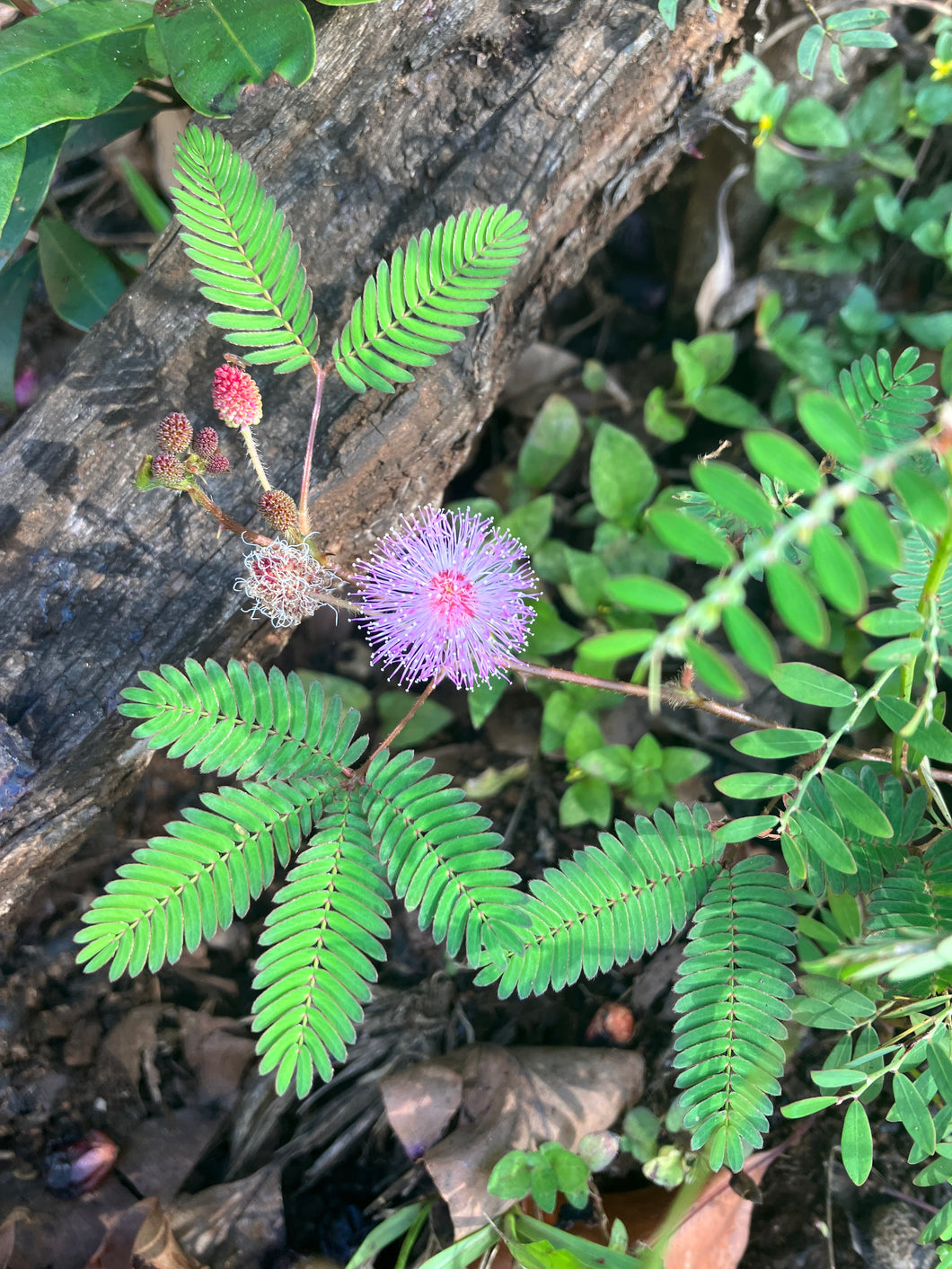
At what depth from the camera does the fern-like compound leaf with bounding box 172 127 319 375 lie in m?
1.76

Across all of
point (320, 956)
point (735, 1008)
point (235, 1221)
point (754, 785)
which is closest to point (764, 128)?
point (754, 785)

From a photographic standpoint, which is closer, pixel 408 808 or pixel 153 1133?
pixel 408 808

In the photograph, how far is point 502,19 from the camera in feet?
6.74

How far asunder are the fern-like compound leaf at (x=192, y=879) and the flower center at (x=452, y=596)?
530mm

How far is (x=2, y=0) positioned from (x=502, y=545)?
2.22m

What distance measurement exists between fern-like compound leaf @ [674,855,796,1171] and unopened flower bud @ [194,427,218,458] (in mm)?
1415

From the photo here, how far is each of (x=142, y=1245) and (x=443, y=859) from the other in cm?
124

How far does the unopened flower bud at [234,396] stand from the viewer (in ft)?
5.52

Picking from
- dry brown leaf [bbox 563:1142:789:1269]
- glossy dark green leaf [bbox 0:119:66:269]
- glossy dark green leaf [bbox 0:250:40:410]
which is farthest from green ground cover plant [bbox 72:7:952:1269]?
glossy dark green leaf [bbox 0:250:40:410]

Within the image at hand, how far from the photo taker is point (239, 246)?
1782 millimetres

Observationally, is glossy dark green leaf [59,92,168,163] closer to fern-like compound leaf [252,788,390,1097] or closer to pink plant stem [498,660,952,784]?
pink plant stem [498,660,952,784]

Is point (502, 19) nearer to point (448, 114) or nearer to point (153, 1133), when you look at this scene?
point (448, 114)

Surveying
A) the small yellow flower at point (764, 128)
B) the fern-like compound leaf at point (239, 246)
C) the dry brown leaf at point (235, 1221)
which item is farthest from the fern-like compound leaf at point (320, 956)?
the small yellow flower at point (764, 128)

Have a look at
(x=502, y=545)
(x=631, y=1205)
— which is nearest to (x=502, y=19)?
(x=502, y=545)
